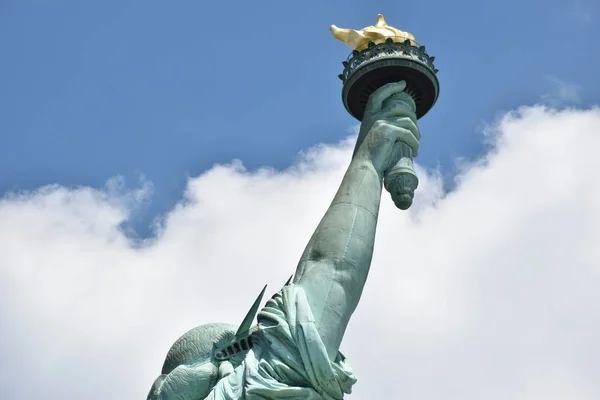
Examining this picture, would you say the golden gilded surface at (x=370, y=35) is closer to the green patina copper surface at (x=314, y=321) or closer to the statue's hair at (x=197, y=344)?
the green patina copper surface at (x=314, y=321)

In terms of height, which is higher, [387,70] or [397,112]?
[387,70]

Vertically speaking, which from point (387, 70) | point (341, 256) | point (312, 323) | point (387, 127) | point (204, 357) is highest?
point (387, 70)

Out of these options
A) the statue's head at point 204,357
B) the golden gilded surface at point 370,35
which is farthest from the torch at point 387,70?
the statue's head at point 204,357

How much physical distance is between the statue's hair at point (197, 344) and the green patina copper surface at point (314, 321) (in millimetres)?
15

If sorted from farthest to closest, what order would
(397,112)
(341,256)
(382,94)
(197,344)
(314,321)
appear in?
(382,94) < (397,112) < (197,344) < (341,256) < (314,321)

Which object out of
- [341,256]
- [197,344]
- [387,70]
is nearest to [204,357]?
[197,344]

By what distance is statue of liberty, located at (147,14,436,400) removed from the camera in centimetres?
1561

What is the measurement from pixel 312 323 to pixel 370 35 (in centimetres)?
561

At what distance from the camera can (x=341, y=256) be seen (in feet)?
54.4

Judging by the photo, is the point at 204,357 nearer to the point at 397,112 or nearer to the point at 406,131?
the point at 406,131

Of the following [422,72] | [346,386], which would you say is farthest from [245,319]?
[422,72]

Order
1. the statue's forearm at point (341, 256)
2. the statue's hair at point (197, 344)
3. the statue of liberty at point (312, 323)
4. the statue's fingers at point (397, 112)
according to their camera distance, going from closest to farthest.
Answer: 1. the statue of liberty at point (312, 323)
2. the statue's forearm at point (341, 256)
3. the statue's hair at point (197, 344)
4. the statue's fingers at point (397, 112)

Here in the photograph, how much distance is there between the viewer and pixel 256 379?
15.6 meters

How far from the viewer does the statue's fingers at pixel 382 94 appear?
18.5m
